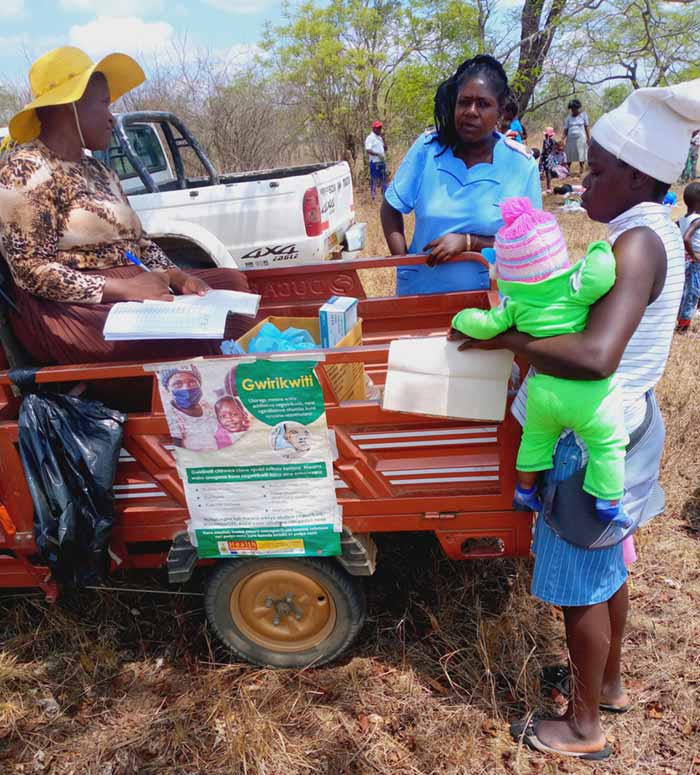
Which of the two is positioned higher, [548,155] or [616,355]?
[616,355]

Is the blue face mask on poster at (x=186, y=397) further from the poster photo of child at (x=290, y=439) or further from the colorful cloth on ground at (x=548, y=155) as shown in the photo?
the colorful cloth on ground at (x=548, y=155)

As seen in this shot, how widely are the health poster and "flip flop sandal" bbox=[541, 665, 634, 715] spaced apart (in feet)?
3.33

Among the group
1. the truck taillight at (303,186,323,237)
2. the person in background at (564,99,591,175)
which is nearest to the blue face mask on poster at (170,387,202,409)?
the truck taillight at (303,186,323,237)

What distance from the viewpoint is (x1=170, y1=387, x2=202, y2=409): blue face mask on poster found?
2037 mm

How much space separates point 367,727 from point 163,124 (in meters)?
6.40

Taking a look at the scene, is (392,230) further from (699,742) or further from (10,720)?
(10,720)

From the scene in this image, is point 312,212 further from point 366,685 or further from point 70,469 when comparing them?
point 366,685

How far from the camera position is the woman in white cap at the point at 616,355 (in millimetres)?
1544

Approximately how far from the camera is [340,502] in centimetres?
218

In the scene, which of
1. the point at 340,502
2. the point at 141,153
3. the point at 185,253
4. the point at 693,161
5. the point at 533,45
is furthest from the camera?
the point at 693,161

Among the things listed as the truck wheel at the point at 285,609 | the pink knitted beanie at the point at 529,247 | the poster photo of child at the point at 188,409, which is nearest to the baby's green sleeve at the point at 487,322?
the pink knitted beanie at the point at 529,247

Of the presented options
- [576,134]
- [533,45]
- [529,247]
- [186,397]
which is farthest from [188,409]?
[576,134]

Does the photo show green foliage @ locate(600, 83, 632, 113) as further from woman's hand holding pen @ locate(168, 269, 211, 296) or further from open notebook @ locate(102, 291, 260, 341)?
open notebook @ locate(102, 291, 260, 341)

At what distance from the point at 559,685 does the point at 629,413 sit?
4.07ft
